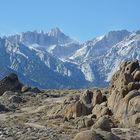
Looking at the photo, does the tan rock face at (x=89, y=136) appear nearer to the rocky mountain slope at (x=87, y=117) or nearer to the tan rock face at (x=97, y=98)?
the rocky mountain slope at (x=87, y=117)

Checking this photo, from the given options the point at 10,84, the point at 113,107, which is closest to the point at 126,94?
the point at 113,107

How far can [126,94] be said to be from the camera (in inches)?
2088

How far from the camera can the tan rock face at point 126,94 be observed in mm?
47969

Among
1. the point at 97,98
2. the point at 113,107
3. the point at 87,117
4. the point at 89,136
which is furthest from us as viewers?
the point at 97,98

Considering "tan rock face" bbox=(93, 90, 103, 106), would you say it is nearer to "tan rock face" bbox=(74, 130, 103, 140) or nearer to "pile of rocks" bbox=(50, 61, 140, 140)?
"pile of rocks" bbox=(50, 61, 140, 140)

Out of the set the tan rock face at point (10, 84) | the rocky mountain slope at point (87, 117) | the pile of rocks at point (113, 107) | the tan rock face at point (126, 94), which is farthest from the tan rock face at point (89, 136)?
the tan rock face at point (10, 84)

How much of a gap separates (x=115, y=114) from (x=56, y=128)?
305 inches

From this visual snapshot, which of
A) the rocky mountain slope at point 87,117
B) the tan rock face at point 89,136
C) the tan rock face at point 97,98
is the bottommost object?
the tan rock face at point 89,136

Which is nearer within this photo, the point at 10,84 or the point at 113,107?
the point at 113,107

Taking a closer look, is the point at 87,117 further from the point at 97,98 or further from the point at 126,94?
the point at 97,98

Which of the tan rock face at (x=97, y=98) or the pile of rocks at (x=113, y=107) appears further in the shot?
the tan rock face at (x=97, y=98)

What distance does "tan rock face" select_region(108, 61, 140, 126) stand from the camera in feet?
157

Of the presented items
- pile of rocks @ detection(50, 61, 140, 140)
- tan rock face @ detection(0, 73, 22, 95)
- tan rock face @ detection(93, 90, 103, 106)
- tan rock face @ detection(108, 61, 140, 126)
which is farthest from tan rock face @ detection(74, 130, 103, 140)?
tan rock face @ detection(0, 73, 22, 95)

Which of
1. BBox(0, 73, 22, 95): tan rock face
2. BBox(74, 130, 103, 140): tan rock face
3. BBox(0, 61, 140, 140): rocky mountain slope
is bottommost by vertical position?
BBox(74, 130, 103, 140): tan rock face
